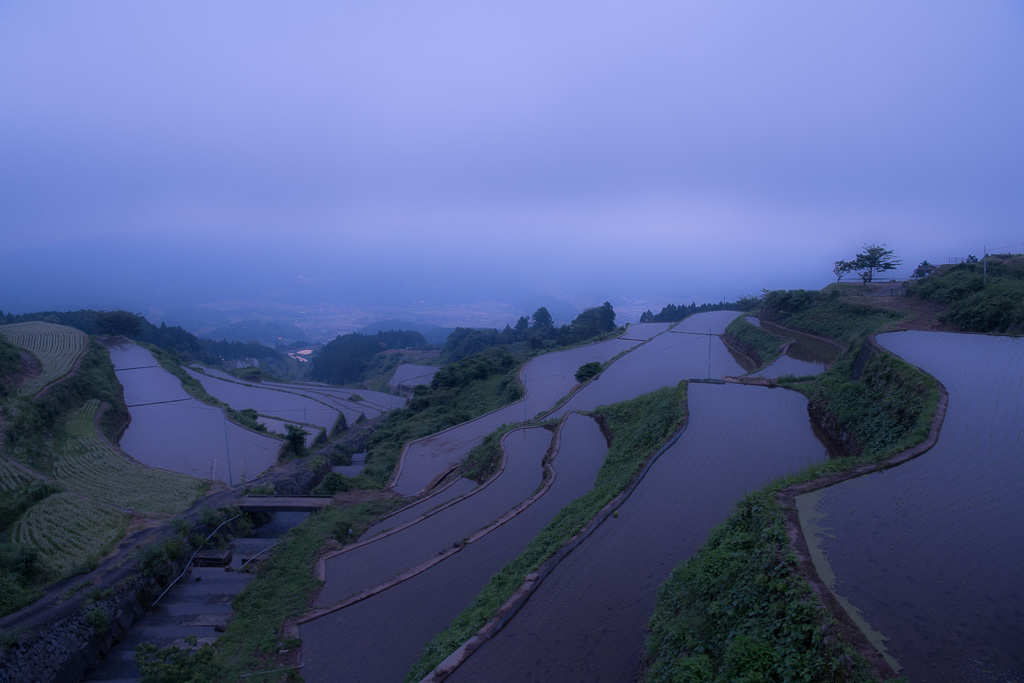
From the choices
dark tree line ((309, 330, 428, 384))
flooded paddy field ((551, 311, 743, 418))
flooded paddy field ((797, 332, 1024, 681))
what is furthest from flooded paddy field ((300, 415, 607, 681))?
dark tree line ((309, 330, 428, 384))

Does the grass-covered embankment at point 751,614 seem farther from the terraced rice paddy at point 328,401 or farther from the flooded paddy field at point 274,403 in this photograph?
the terraced rice paddy at point 328,401

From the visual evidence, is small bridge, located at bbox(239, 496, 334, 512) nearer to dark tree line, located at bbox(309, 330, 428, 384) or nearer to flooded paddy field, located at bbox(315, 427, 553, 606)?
flooded paddy field, located at bbox(315, 427, 553, 606)

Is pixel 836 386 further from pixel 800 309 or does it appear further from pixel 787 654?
pixel 800 309

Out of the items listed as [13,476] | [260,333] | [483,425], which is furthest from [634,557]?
[260,333]

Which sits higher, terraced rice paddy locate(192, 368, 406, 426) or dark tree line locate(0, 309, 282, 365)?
dark tree line locate(0, 309, 282, 365)

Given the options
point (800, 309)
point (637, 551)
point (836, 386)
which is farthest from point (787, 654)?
point (800, 309)
